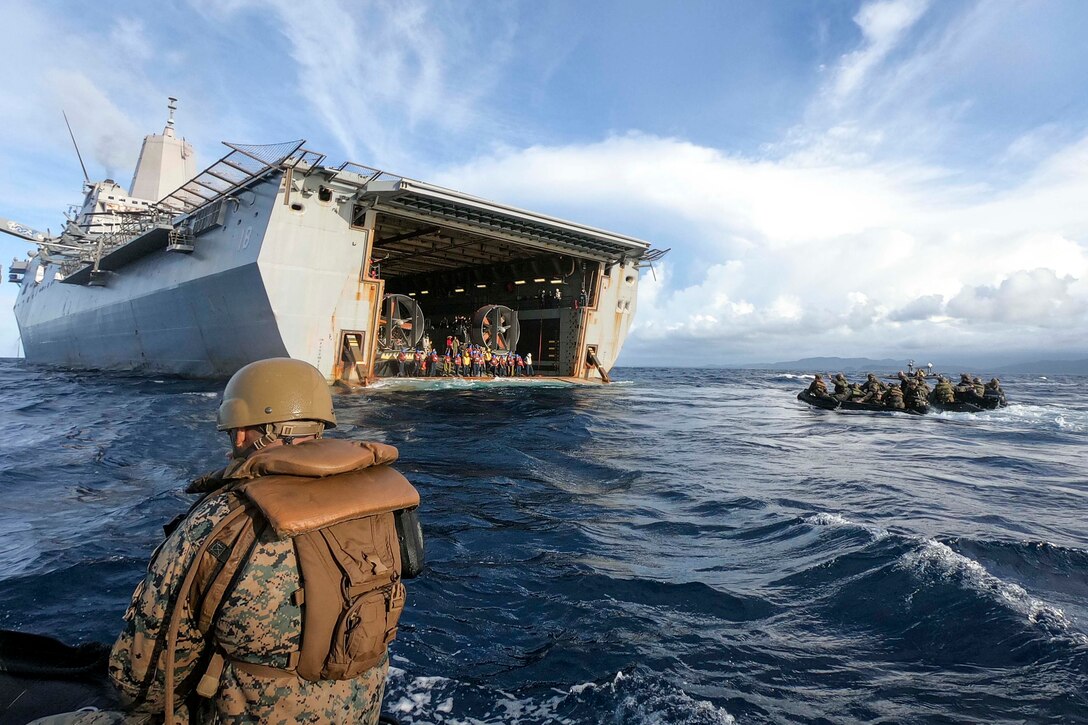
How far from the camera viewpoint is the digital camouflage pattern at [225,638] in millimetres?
1895

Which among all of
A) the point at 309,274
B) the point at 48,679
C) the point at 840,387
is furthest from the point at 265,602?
the point at 840,387

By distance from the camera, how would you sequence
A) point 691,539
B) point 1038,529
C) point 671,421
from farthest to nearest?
point 671,421 < point 1038,529 < point 691,539

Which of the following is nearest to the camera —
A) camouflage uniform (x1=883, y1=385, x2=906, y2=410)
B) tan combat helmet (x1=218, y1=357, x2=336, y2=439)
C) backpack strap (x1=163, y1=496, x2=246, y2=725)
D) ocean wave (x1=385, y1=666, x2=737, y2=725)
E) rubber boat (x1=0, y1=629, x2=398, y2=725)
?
backpack strap (x1=163, y1=496, x2=246, y2=725)

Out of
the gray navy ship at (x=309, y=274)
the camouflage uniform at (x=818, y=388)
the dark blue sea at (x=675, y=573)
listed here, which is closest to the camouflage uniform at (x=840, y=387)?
the camouflage uniform at (x=818, y=388)

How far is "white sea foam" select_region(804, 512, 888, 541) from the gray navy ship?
15.3 metres

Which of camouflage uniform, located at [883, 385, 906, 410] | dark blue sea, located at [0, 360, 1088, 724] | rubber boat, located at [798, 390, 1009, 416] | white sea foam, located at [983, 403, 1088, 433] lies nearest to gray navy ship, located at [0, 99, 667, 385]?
dark blue sea, located at [0, 360, 1088, 724]

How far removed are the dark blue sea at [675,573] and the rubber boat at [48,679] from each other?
0.86 metres

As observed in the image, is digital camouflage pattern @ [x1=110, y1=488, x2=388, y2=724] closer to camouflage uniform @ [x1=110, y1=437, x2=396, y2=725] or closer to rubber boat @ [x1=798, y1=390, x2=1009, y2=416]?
camouflage uniform @ [x1=110, y1=437, x2=396, y2=725]

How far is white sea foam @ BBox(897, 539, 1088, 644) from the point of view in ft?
14.5

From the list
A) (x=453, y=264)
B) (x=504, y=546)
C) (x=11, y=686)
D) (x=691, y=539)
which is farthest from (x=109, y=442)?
(x=453, y=264)

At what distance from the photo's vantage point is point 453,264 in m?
35.0

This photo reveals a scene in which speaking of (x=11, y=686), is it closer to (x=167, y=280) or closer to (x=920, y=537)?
(x=920, y=537)

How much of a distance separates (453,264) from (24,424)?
2387 cm

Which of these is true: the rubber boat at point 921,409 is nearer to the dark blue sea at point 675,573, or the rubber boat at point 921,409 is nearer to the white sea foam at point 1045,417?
the white sea foam at point 1045,417
